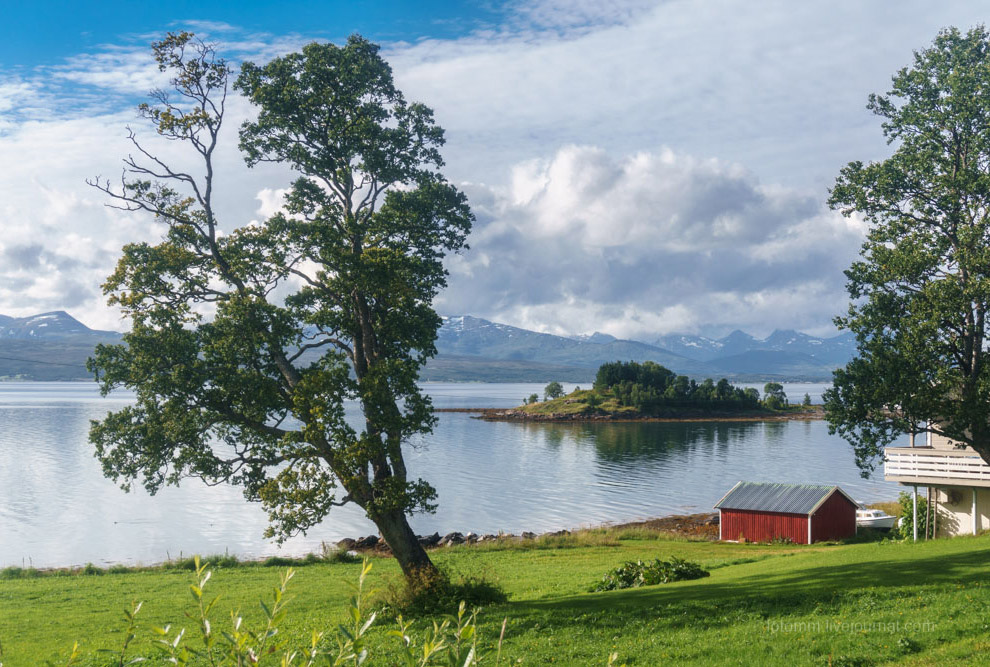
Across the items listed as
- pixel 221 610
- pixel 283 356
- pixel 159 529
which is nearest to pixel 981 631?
pixel 283 356

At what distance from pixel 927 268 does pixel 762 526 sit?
96.7 feet

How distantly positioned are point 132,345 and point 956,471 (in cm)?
3416

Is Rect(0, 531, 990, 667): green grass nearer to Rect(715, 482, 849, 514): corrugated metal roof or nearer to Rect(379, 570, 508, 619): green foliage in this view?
Rect(379, 570, 508, 619): green foliage

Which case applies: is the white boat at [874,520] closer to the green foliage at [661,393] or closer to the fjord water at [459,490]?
the fjord water at [459,490]

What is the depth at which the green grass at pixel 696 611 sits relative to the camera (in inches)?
598

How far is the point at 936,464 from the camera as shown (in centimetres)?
3472

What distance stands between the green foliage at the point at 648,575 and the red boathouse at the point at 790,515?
2523cm

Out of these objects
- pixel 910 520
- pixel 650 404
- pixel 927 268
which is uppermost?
pixel 927 268

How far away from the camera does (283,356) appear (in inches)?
949

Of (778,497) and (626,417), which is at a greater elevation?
(778,497)

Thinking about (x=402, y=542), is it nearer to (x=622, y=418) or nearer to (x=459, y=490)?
(x=459, y=490)

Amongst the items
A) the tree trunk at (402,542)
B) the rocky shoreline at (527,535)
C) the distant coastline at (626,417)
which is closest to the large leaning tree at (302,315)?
the tree trunk at (402,542)

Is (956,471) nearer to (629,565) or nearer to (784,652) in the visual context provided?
(629,565)

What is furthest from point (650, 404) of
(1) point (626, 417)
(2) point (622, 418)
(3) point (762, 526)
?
(3) point (762, 526)
